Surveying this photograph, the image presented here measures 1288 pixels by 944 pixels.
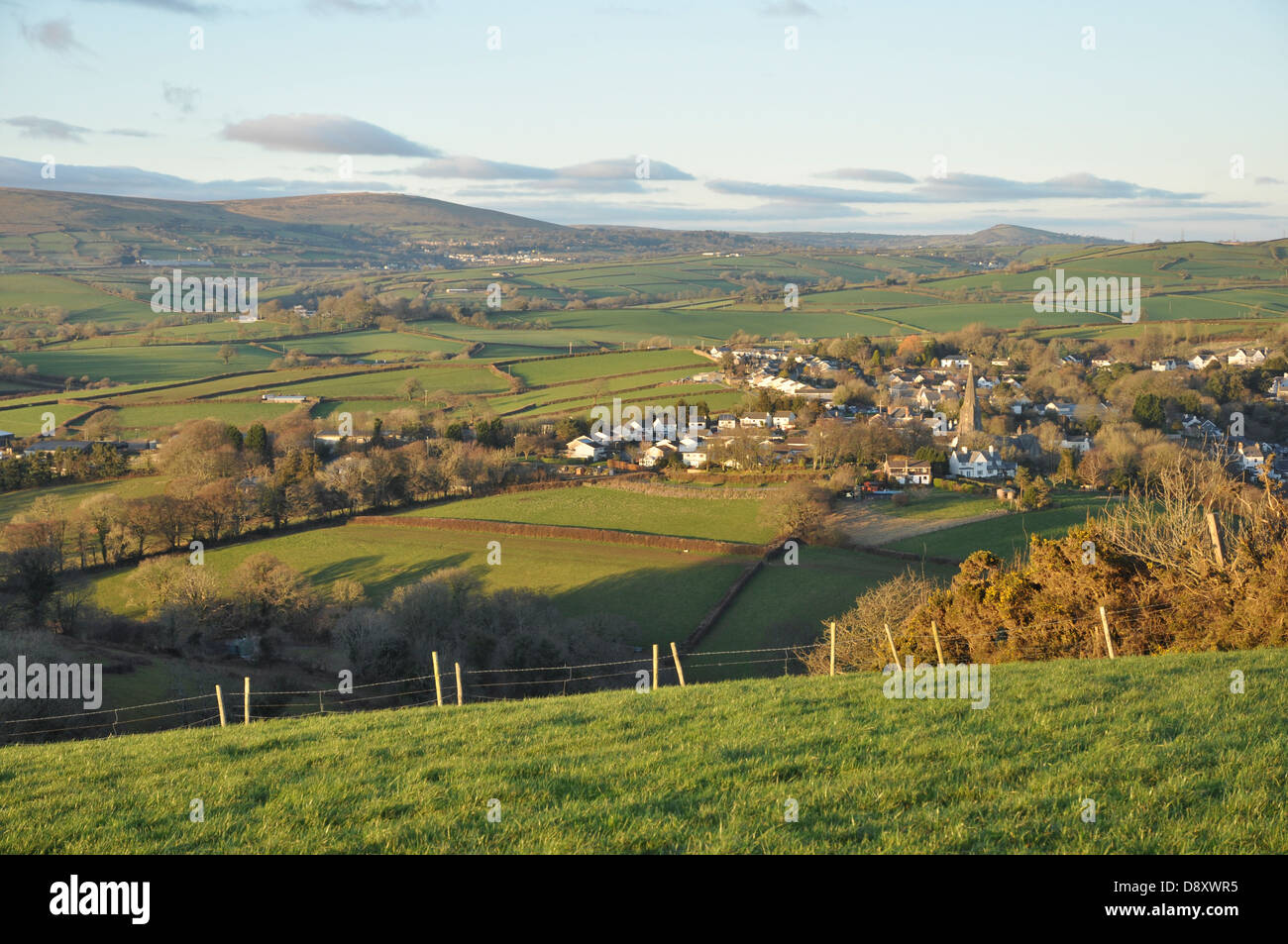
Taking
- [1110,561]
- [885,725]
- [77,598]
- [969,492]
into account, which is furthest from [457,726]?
[969,492]

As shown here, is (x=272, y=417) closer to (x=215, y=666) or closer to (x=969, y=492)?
(x=215, y=666)


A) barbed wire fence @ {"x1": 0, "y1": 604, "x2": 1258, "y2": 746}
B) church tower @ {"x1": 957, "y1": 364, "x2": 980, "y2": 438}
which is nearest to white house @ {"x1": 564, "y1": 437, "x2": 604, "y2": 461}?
church tower @ {"x1": 957, "y1": 364, "x2": 980, "y2": 438}

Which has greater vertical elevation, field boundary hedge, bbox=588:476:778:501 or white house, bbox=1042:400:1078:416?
white house, bbox=1042:400:1078:416

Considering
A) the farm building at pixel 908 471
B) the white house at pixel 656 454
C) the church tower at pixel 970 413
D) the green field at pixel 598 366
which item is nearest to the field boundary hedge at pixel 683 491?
the white house at pixel 656 454

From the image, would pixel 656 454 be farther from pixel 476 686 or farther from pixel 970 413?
pixel 476 686

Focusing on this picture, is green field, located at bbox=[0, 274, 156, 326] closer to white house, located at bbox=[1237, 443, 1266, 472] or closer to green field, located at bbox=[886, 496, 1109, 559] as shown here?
green field, located at bbox=[886, 496, 1109, 559]

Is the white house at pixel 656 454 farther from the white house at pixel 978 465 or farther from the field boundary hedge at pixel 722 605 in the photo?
the field boundary hedge at pixel 722 605
